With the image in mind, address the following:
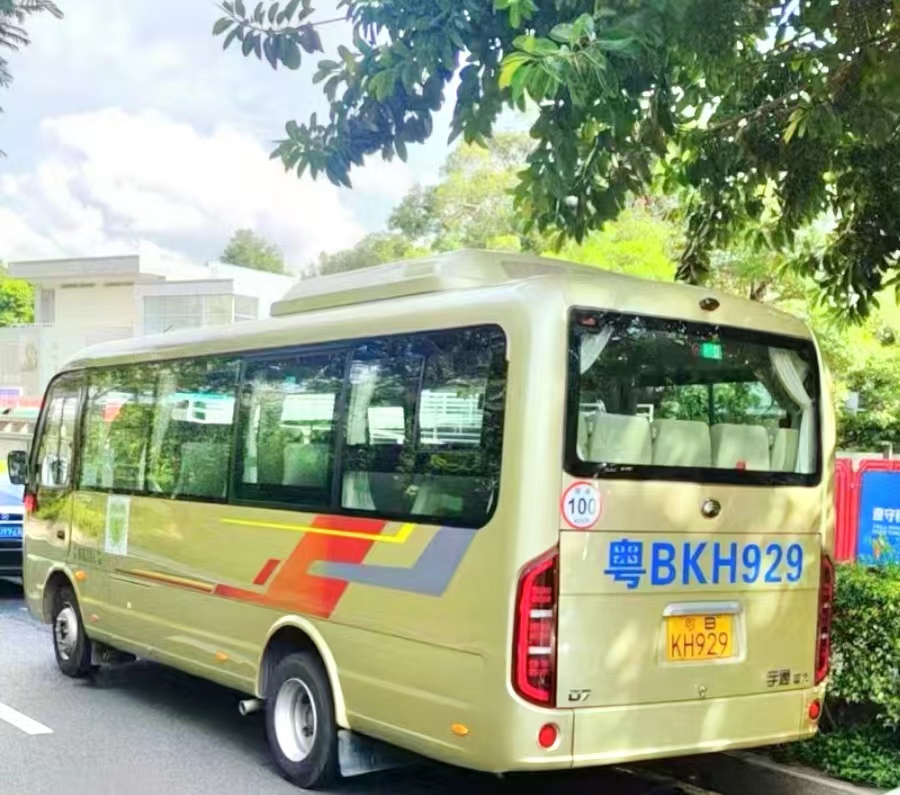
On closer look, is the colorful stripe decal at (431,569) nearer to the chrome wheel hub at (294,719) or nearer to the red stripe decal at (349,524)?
the red stripe decal at (349,524)

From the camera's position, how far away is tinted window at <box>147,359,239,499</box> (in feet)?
22.4

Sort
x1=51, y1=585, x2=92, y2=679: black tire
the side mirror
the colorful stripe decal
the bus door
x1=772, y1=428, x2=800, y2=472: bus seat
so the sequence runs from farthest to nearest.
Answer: the side mirror < the bus door < x1=51, y1=585, x2=92, y2=679: black tire < x1=772, y1=428, x2=800, y2=472: bus seat < the colorful stripe decal

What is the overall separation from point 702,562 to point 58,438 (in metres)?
6.11

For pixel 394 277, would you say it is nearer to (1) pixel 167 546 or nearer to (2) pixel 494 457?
(2) pixel 494 457

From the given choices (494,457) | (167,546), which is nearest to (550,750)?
(494,457)

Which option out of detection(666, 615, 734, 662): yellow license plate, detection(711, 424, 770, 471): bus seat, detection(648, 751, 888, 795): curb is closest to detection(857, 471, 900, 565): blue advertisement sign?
detection(648, 751, 888, 795): curb

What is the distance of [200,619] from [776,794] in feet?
11.5

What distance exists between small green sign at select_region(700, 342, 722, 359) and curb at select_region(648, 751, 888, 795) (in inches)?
88.0

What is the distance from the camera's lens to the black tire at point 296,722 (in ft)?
18.4

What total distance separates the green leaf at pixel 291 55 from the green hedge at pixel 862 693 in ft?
13.4

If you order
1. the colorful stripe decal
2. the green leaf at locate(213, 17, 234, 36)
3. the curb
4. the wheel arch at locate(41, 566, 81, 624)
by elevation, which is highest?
the green leaf at locate(213, 17, 234, 36)

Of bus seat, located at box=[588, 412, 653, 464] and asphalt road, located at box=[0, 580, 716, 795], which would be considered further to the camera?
asphalt road, located at box=[0, 580, 716, 795]

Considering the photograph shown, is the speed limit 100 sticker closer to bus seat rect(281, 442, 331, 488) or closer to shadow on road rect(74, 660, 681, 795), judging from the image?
bus seat rect(281, 442, 331, 488)

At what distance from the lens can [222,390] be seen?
6.92 meters
